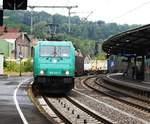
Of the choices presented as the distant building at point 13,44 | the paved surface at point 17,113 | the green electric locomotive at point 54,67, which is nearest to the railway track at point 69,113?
the paved surface at point 17,113

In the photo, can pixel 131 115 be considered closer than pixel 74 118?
No

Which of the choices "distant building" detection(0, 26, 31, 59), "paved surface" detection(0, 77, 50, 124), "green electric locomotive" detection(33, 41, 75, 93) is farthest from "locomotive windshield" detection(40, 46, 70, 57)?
"distant building" detection(0, 26, 31, 59)

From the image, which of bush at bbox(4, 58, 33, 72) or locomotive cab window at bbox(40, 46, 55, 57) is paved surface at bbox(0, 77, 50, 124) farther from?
bush at bbox(4, 58, 33, 72)

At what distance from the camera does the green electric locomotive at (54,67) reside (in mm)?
26672

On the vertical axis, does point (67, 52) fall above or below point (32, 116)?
above

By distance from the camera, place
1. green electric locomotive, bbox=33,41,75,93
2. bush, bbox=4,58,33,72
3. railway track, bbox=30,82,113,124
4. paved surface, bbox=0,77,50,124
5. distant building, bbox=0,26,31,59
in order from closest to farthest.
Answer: paved surface, bbox=0,77,50,124
railway track, bbox=30,82,113,124
green electric locomotive, bbox=33,41,75,93
bush, bbox=4,58,33,72
distant building, bbox=0,26,31,59

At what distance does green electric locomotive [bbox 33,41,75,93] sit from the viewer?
1050 inches

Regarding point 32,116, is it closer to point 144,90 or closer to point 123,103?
point 123,103

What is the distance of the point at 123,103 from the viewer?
24.8 m

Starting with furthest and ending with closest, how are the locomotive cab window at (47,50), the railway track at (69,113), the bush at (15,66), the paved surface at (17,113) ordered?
the bush at (15,66)
the locomotive cab window at (47,50)
the railway track at (69,113)
the paved surface at (17,113)

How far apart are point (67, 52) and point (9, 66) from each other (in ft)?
170

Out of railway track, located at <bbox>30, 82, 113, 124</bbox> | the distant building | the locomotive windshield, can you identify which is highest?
the distant building

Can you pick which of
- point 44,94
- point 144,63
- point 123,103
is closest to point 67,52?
point 44,94

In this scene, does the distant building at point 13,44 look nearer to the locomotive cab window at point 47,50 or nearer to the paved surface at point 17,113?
the locomotive cab window at point 47,50
